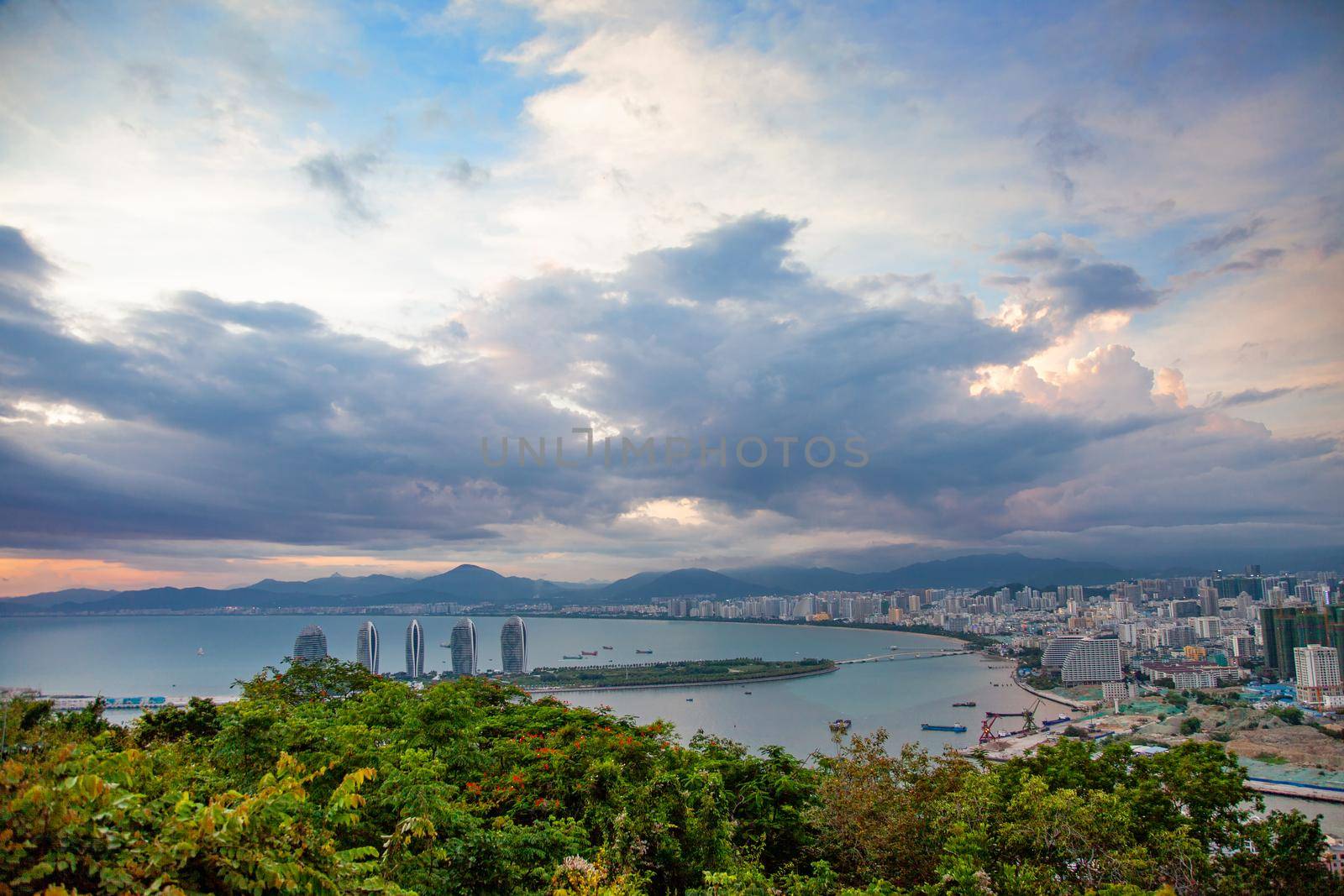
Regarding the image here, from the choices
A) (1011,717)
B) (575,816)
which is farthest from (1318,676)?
(575,816)

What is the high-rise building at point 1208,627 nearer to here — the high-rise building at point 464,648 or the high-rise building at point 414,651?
the high-rise building at point 464,648

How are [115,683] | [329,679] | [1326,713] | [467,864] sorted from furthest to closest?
[115,683]
[1326,713]
[329,679]
[467,864]

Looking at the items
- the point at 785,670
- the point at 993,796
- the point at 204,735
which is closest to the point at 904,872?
the point at 993,796

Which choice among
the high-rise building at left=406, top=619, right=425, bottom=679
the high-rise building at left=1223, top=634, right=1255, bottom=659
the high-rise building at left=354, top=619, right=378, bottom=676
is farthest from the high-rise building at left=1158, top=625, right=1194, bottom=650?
the high-rise building at left=354, top=619, right=378, bottom=676

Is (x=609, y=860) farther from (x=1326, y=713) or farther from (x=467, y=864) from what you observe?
(x=1326, y=713)

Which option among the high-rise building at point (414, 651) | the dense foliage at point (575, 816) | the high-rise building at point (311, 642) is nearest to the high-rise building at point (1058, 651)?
the high-rise building at point (414, 651)
